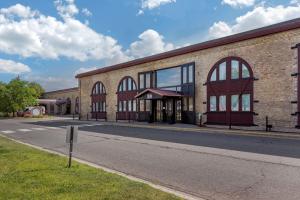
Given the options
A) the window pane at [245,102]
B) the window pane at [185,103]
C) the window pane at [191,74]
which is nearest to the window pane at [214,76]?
the window pane at [191,74]

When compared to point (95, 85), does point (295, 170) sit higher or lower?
lower

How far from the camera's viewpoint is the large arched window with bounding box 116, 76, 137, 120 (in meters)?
36.7

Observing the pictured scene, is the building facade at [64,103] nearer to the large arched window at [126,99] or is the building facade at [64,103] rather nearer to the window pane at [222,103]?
the large arched window at [126,99]

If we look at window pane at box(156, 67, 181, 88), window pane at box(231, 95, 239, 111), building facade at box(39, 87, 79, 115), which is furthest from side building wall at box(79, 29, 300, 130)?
building facade at box(39, 87, 79, 115)

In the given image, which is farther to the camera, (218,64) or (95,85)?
(95,85)

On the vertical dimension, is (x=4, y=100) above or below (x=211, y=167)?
above

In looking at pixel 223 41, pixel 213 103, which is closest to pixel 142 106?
pixel 213 103

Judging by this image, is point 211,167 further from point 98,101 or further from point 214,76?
point 98,101

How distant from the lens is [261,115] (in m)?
22.7

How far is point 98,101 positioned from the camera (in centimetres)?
4403

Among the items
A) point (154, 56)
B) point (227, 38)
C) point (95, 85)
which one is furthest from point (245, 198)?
point (95, 85)

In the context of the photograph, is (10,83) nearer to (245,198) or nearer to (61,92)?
(61,92)

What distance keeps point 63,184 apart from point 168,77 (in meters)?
25.8

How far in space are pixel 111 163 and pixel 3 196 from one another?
4.58m
